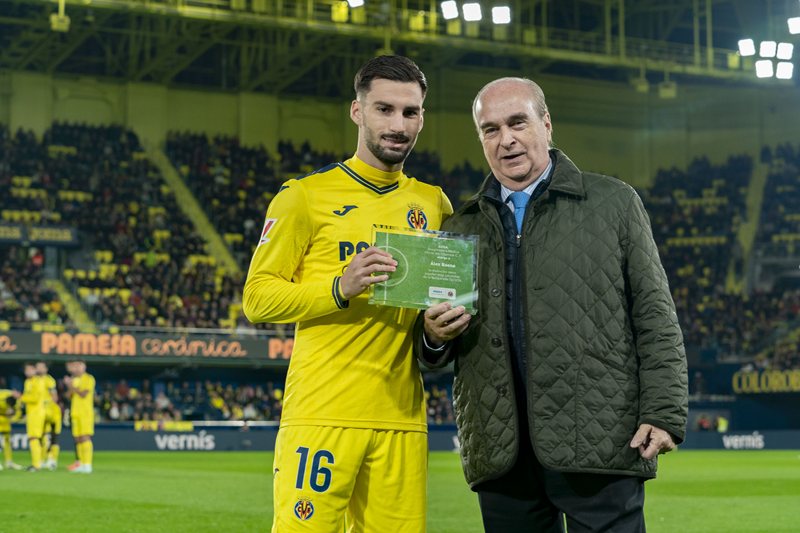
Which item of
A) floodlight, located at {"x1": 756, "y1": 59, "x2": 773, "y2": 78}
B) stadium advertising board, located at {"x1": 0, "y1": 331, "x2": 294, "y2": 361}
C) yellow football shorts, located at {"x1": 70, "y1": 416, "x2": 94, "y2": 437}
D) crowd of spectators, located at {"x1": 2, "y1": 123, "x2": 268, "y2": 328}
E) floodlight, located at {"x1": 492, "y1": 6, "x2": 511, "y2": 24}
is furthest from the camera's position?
floodlight, located at {"x1": 756, "y1": 59, "x2": 773, "y2": 78}

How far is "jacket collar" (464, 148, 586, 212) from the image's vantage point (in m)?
4.45

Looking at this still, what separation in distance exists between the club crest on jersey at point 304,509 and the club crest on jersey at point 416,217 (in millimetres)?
1190

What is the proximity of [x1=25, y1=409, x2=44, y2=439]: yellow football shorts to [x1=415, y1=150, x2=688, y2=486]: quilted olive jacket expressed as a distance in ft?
58.5

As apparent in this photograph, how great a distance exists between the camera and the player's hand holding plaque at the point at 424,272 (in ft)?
14.4

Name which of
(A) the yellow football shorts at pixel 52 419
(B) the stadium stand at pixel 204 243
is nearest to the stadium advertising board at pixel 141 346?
(B) the stadium stand at pixel 204 243

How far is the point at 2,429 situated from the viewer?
21953 millimetres

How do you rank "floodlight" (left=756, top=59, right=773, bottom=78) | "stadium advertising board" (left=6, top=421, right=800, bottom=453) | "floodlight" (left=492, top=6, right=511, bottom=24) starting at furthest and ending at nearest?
"floodlight" (left=756, top=59, right=773, bottom=78) → "floodlight" (left=492, top=6, right=511, bottom=24) → "stadium advertising board" (left=6, top=421, right=800, bottom=453)

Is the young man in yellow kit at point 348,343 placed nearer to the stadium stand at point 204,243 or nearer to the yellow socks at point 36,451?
the yellow socks at point 36,451

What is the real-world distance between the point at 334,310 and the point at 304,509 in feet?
2.53

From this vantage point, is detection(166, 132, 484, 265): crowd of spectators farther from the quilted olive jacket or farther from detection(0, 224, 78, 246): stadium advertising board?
the quilted olive jacket

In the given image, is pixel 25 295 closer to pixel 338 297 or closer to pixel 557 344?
pixel 338 297

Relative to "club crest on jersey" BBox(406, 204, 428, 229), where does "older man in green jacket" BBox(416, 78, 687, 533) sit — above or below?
below

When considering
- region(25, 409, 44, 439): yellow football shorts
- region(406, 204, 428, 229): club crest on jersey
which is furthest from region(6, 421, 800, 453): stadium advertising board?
region(406, 204, 428, 229): club crest on jersey

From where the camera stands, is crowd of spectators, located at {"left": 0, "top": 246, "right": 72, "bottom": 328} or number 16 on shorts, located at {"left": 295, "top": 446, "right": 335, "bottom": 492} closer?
number 16 on shorts, located at {"left": 295, "top": 446, "right": 335, "bottom": 492}
